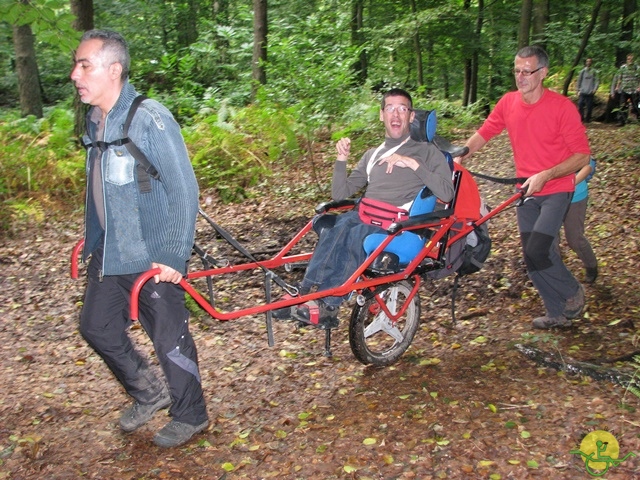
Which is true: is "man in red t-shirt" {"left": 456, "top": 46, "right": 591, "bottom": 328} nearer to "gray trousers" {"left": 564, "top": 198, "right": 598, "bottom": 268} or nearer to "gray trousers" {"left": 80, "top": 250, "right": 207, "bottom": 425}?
"gray trousers" {"left": 564, "top": 198, "right": 598, "bottom": 268}

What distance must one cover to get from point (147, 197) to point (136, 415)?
5.03 ft

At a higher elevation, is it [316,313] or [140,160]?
[140,160]

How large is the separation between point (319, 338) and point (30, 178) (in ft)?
19.8

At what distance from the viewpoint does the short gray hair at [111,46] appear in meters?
3.17

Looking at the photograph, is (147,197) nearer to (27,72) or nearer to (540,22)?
(27,72)

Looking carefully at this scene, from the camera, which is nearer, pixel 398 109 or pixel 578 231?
pixel 398 109

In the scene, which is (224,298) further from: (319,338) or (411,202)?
(411,202)

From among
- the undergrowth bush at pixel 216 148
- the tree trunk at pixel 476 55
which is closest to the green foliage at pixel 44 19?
the undergrowth bush at pixel 216 148

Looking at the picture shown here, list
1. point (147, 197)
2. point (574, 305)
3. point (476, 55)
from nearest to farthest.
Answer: point (147, 197), point (574, 305), point (476, 55)

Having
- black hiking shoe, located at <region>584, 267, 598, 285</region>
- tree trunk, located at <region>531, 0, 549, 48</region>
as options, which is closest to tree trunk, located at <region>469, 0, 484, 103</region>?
tree trunk, located at <region>531, 0, 549, 48</region>

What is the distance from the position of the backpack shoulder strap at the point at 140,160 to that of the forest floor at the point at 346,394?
1.66 metres

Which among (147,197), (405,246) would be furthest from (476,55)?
(147,197)

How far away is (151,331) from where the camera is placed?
353 cm

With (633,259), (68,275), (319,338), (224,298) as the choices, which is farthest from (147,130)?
(633,259)
